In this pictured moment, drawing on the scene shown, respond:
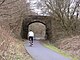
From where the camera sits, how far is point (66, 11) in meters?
33.6

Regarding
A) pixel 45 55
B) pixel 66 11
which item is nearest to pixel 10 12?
pixel 45 55

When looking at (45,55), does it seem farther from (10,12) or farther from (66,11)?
(66,11)

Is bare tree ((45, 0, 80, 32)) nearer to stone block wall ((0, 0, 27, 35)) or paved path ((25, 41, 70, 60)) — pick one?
stone block wall ((0, 0, 27, 35))

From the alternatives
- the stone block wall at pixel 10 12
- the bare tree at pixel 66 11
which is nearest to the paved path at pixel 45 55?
the stone block wall at pixel 10 12

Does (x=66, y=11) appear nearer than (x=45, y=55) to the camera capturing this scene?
No

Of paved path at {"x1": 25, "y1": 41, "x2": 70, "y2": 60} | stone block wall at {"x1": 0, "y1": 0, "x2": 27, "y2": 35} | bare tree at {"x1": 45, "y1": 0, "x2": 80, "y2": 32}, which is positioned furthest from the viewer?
bare tree at {"x1": 45, "y1": 0, "x2": 80, "y2": 32}

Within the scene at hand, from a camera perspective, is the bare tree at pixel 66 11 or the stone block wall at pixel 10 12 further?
the bare tree at pixel 66 11

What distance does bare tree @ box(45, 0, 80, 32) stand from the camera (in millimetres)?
32594

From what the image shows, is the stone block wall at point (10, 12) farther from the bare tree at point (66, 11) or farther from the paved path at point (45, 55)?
the bare tree at point (66, 11)

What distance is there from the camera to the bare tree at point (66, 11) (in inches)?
1283

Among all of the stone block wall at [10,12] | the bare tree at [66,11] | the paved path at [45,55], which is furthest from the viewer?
the bare tree at [66,11]

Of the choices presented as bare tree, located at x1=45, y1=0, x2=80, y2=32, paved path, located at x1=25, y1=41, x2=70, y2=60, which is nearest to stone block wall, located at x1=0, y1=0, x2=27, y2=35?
paved path, located at x1=25, y1=41, x2=70, y2=60

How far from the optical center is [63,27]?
115 feet

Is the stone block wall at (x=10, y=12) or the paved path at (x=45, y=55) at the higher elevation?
the stone block wall at (x=10, y=12)
